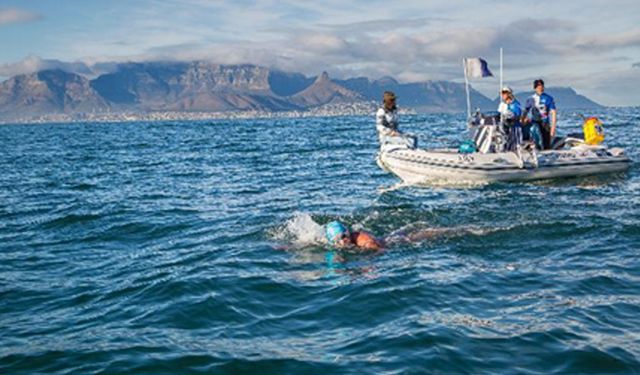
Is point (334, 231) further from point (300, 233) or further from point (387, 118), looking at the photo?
point (387, 118)

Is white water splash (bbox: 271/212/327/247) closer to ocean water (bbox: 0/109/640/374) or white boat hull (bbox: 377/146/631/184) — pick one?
ocean water (bbox: 0/109/640/374)

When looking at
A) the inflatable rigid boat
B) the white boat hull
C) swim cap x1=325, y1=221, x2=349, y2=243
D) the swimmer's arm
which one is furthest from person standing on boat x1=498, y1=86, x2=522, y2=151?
swim cap x1=325, y1=221, x2=349, y2=243

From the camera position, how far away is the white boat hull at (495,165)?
17.5 meters

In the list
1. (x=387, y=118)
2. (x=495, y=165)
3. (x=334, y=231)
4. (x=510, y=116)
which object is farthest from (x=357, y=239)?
(x=510, y=116)

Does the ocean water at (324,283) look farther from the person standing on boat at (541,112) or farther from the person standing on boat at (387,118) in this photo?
the person standing on boat at (387,118)

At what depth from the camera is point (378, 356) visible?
6129 mm

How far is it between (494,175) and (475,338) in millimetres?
11706

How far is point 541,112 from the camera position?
18.1 meters

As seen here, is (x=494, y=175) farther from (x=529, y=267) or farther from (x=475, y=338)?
(x=475, y=338)

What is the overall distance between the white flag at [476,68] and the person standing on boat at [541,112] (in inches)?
76.5

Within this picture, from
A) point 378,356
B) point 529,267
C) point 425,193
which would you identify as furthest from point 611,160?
point 378,356

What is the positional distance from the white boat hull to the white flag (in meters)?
2.91

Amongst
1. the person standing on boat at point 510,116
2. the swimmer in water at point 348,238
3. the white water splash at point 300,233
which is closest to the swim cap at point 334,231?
the swimmer in water at point 348,238

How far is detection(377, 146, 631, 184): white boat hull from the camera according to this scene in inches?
690
